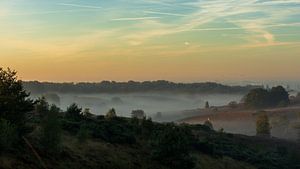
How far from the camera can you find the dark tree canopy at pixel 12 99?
37.7 m

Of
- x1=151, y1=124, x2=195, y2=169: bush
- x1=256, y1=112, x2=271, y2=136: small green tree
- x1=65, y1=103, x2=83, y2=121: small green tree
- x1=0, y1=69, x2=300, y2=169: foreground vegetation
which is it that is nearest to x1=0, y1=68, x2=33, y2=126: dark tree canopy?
x1=0, y1=69, x2=300, y2=169: foreground vegetation

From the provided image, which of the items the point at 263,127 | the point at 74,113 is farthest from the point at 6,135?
the point at 263,127

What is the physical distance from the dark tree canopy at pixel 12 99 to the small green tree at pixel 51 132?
186cm

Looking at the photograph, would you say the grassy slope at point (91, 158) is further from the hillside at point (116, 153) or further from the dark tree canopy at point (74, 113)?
the dark tree canopy at point (74, 113)

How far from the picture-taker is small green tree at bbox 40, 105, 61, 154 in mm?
39562

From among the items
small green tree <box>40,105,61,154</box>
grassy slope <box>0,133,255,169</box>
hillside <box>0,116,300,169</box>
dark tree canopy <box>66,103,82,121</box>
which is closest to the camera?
grassy slope <box>0,133,255,169</box>

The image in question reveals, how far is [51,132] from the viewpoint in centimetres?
3975

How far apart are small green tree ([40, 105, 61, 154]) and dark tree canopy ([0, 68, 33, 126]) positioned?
1.86m

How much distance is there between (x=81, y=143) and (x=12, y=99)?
1232cm

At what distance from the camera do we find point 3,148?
3516 centimetres

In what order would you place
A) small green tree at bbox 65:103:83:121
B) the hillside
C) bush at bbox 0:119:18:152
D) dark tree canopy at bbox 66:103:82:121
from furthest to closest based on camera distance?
dark tree canopy at bbox 66:103:82:121, small green tree at bbox 65:103:83:121, the hillside, bush at bbox 0:119:18:152

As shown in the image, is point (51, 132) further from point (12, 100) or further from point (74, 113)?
point (74, 113)

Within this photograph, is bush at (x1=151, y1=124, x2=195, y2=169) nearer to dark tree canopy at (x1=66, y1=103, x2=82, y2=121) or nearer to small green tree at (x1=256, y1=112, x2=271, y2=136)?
dark tree canopy at (x1=66, y1=103, x2=82, y2=121)

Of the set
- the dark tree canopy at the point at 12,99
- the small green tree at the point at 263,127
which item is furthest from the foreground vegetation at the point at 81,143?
the small green tree at the point at 263,127
